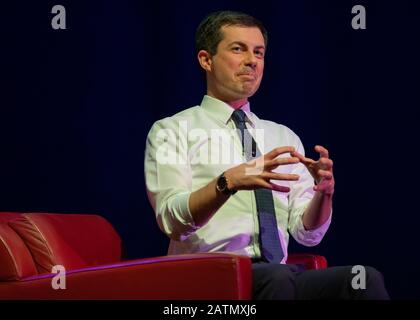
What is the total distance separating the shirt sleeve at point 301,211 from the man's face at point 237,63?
334 millimetres

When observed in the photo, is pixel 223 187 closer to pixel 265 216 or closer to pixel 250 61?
pixel 265 216

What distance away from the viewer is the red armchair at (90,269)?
1830 mm

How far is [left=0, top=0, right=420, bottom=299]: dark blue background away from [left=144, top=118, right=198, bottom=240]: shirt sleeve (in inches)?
23.5

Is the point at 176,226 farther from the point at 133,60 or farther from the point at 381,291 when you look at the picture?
the point at 133,60

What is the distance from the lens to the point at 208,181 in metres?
2.28

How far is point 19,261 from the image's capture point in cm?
206

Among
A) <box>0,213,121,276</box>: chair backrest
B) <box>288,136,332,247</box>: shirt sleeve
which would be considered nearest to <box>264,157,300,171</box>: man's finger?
<box>288,136,332,247</box>: shirt sleeve

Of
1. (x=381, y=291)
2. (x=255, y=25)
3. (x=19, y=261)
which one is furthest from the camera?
(x=255, y=25)

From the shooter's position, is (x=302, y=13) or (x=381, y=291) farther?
(x=302, y=13)

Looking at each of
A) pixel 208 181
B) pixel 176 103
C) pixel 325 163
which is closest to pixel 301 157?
pixel 325 163

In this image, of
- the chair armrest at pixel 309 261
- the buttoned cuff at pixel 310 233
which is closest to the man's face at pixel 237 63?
the buttoned cuff at pixel 310 233
